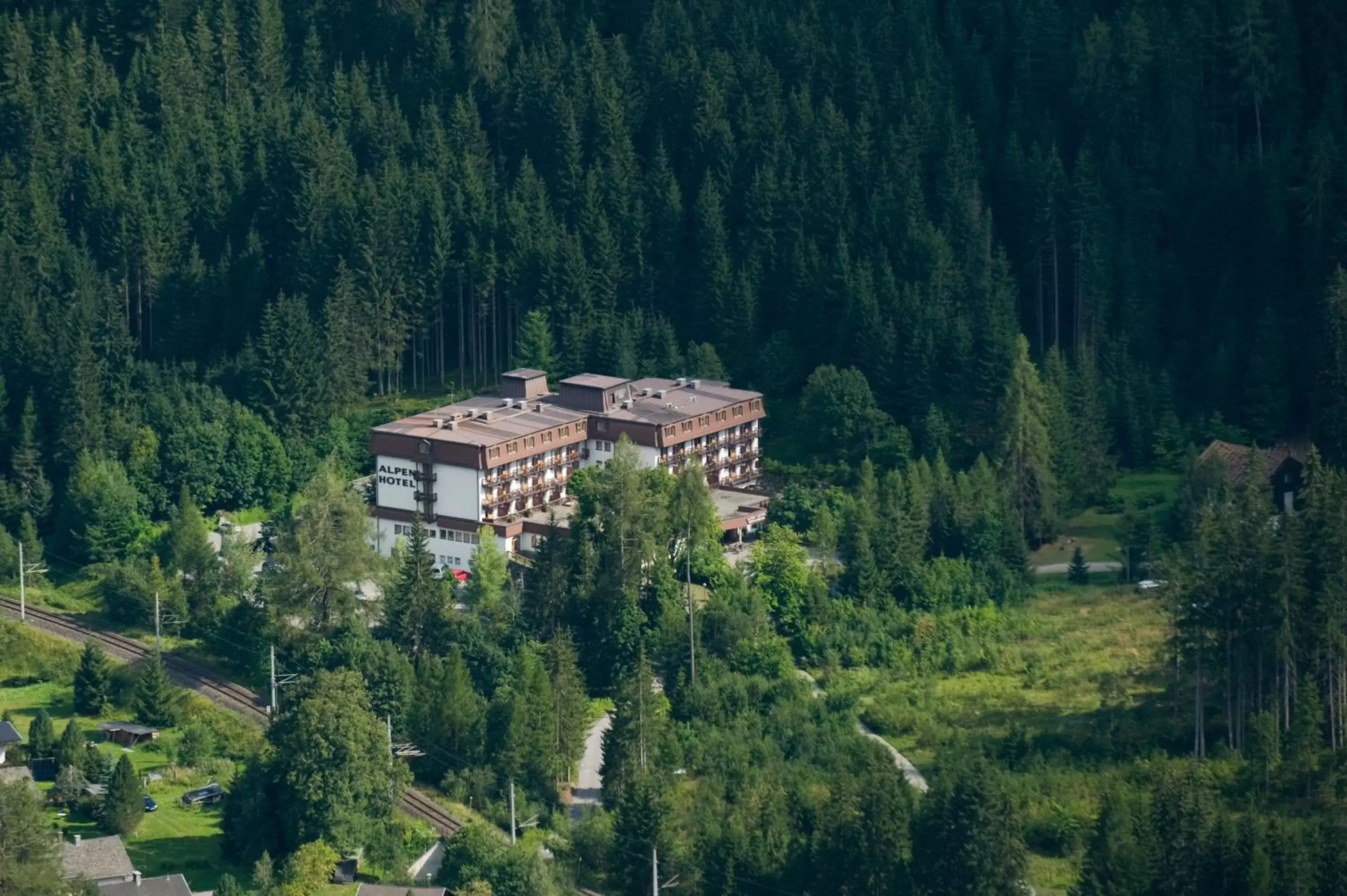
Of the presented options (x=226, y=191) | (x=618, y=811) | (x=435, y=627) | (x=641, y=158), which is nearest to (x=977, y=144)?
(x=641, y=158)

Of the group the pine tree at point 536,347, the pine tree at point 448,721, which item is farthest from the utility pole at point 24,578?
the pine tree at point 536,347

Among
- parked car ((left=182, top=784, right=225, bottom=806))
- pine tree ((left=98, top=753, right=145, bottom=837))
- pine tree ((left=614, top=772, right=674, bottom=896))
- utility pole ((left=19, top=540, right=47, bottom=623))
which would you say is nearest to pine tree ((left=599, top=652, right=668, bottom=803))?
pine tree ((left=614, top=772, right=674, bottom=896))

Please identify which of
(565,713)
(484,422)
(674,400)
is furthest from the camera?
(674,400)

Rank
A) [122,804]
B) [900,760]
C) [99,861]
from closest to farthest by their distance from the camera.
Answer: [99,861]
[122,804]
[900,760]

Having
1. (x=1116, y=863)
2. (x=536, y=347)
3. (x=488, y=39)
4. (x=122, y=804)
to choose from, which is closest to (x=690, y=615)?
(x=122, y=804)

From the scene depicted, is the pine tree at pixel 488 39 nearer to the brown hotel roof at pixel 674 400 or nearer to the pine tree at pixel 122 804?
the brown hotel roof at pixel 674 400

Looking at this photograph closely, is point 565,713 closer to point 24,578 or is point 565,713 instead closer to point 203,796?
point 203,796

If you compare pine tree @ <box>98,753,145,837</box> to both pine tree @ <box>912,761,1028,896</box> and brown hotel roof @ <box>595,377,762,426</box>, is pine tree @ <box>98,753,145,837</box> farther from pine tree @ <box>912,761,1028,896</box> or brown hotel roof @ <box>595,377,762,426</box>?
brown hotel roof @ <box>595,377,762,426</box>
